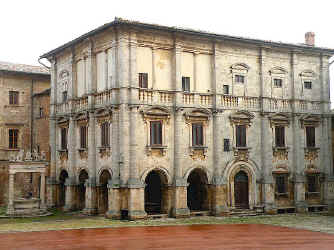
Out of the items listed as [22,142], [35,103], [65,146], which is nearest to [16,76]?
[35,103]

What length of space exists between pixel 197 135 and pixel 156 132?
10.6 feet

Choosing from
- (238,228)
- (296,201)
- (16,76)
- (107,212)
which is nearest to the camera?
(238,228)

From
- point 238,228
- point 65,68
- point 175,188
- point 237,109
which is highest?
point 65,68

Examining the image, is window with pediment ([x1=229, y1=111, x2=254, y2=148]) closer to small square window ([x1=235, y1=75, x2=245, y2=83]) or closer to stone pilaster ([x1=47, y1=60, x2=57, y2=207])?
small square window ([x1=235, y1=75, x2=245, y2=83])

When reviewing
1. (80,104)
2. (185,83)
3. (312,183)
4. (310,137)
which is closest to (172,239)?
(185,83)

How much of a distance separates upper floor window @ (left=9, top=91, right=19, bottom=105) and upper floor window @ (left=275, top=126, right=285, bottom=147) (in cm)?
2362

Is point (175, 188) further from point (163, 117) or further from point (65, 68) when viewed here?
point (65, 68)

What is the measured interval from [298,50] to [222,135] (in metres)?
9.88

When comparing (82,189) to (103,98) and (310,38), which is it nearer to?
(103,98)

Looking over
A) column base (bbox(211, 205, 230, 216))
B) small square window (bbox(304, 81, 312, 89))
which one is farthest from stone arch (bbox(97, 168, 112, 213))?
small square window (bbox(304, 81, 312, 89))

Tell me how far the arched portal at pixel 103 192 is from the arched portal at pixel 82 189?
287cm

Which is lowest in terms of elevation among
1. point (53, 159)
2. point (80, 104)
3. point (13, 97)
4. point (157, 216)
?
point (157, 216)

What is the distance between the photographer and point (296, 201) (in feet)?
128

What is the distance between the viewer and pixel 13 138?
46344mm
